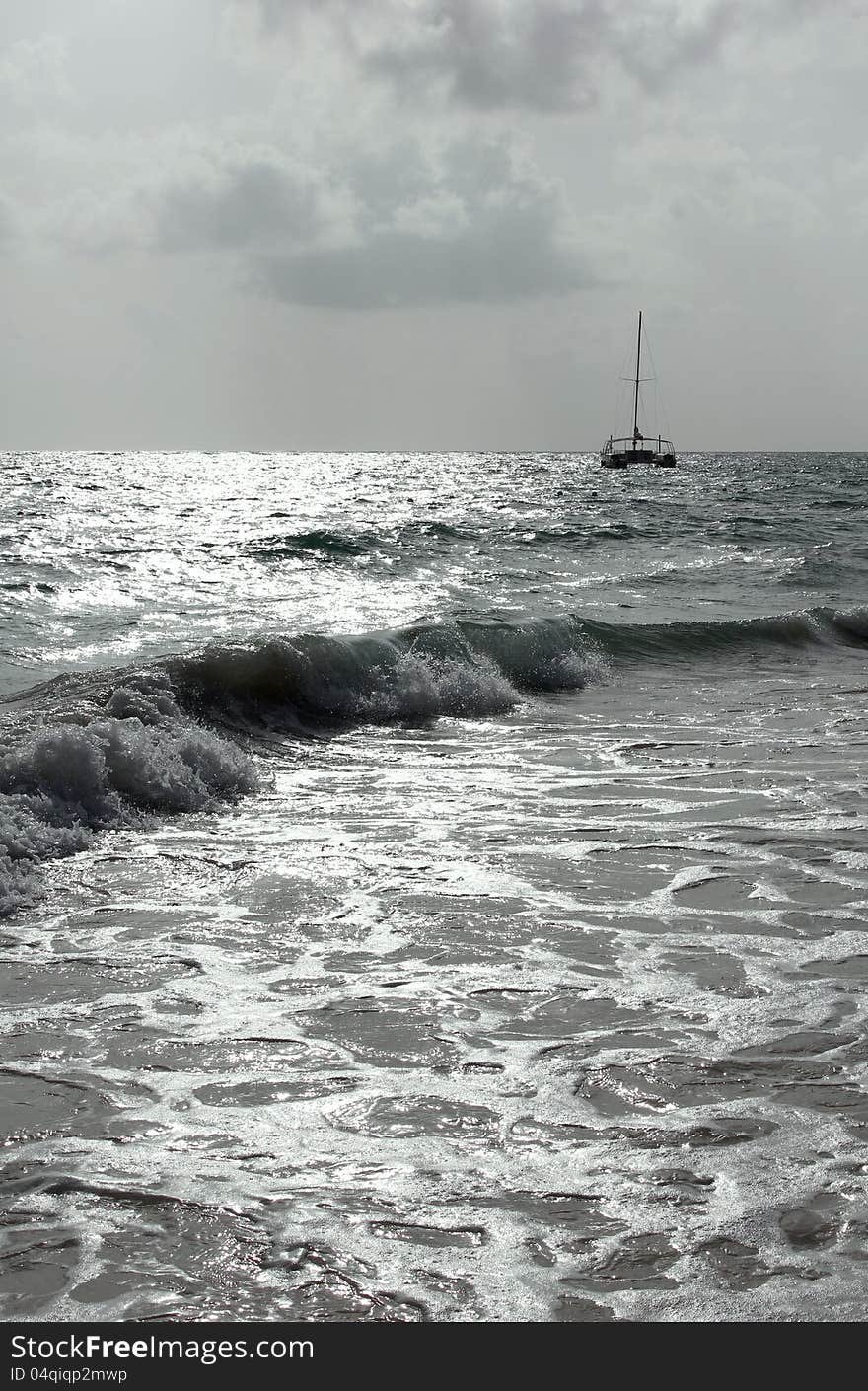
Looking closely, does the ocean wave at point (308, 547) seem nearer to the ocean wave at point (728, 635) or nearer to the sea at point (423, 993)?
the ocean wave at point (728, 635)

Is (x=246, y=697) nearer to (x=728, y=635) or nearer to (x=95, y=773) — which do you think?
(x=95, y=773)

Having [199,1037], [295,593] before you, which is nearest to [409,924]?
[199,1037]

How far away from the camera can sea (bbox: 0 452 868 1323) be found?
2744 millimetres

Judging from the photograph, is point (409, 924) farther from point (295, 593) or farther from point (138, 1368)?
point (295, 593)

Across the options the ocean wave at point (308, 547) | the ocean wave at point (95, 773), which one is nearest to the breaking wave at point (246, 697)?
the ocean wave at point (95, 773)

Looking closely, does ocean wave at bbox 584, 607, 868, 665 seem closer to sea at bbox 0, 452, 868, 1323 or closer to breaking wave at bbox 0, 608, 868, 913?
breaking wave at bbox 0, 608, 868, 913

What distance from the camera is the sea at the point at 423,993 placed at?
2744mm

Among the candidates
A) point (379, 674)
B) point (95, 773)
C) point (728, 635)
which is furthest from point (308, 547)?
point (95, 773)

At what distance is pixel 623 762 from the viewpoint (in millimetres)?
8531

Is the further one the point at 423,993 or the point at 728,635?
the point at 728,635

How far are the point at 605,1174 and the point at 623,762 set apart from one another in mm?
5603

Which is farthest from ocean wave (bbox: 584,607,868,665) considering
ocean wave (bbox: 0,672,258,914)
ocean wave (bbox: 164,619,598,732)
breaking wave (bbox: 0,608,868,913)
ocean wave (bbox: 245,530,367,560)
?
ocean wave (bbox: 245,530,367,560)

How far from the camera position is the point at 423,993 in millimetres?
4309

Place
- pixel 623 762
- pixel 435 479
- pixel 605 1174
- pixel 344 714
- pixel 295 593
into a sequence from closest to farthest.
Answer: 1. pixel 605 1174
2. pixel 623 762
3. pixel 344 714
4. pixel 295 593
5. pixel 435 479
